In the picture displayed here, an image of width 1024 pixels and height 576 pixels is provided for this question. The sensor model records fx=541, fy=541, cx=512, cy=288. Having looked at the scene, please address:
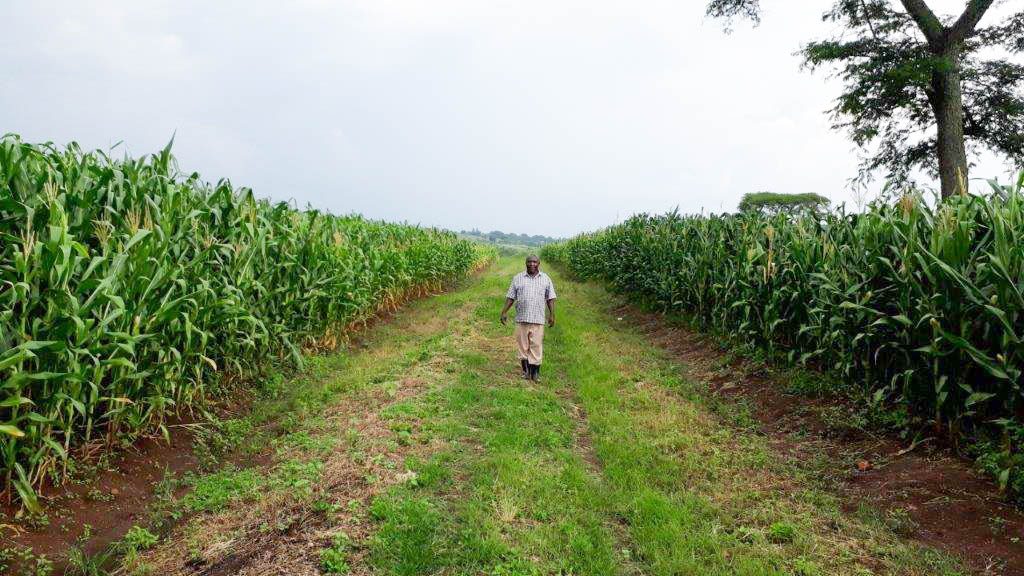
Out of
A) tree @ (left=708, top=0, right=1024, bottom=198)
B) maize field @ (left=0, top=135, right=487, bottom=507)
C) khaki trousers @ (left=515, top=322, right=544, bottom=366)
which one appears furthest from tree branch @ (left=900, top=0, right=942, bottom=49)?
maize field @ (left=0, top=135, right=487, bottom=507)

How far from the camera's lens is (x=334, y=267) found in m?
8.73

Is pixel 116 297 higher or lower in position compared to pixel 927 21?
lower

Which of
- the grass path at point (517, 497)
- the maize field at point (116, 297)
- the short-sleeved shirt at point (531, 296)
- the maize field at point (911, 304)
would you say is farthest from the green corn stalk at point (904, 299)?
the maize field at point (116, 297)

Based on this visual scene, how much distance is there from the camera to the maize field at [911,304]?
3980mm

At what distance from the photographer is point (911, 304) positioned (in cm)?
492

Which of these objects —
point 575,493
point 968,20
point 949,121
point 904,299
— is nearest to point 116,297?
point 575,493

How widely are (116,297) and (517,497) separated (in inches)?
121

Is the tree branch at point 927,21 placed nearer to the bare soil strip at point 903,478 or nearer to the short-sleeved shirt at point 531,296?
the bare soil strip at point 903,478

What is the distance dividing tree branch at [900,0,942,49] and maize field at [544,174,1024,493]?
14744 millimetres

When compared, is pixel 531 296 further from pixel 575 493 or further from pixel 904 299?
pixel 904 299

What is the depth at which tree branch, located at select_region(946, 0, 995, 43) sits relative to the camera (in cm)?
1684

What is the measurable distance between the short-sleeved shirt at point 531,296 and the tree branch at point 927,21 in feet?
60.5

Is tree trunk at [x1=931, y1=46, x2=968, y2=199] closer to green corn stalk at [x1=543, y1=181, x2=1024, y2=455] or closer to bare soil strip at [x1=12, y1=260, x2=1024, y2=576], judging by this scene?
green corn stalk at [x1=543, y1=181, x2=1024, y2=455]

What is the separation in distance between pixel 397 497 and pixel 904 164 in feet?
92.6
